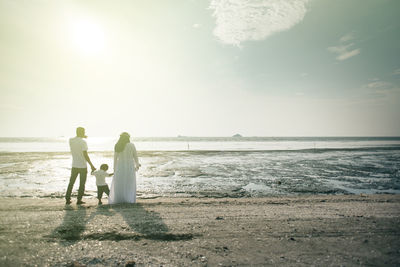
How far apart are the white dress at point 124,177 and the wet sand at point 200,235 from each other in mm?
632

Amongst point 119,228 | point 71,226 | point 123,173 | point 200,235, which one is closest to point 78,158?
point 123,173

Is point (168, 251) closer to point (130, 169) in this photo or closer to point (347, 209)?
point (130, 169)

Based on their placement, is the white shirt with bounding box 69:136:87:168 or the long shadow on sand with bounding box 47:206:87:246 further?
the white shirt with bounding box 69:136:87:168

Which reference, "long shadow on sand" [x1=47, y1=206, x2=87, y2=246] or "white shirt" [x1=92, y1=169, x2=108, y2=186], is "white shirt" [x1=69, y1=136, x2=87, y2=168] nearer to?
"white shirt" [x1=92, y1=169, x2=108, y2=186]


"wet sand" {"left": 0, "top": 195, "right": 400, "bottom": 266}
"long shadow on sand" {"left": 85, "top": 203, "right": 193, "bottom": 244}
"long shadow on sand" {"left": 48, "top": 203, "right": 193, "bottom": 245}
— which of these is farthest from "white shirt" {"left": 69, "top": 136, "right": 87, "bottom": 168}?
"long shadow on sand" {"left": 85, "top": 203, "right": 193, "bottom": 244}

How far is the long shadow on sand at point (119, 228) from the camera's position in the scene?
408 centimetres

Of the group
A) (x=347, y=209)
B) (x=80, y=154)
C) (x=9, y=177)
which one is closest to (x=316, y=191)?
(x=347, y=209)

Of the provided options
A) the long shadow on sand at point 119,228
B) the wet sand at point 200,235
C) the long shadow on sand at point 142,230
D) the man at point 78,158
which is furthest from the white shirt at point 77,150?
the long shadow on sand at point 142,230

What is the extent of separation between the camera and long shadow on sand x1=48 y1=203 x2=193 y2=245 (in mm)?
4078

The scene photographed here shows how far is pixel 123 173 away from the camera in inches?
269

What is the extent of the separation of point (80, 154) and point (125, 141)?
1.64 meters

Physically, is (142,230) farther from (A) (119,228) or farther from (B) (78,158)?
(B) (78,158)

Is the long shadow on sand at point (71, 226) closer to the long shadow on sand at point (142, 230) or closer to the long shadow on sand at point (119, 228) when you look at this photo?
the long shadow on sand at point (119, 228)

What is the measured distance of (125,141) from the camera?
686 centimetres
